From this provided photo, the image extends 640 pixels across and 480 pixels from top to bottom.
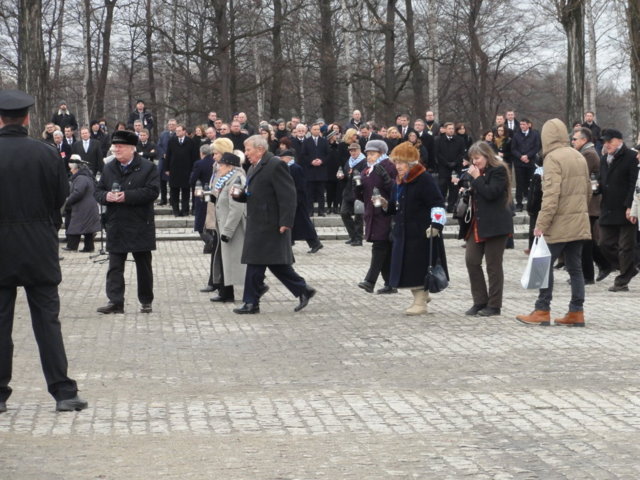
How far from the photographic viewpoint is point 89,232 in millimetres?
22359

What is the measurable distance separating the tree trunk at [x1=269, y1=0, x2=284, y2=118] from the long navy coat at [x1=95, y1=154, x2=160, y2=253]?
3158cm

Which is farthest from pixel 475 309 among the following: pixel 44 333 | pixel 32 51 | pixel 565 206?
pixel 32 51

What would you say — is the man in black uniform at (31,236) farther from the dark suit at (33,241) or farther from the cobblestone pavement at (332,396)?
the cobblestone pavement at (332,396)

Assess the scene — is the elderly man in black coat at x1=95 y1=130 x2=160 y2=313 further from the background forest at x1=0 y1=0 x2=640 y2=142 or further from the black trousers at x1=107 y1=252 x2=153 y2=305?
the background forest at x1=0 y1=0 x2=640 y2=142

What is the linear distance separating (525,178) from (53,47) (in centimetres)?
2925

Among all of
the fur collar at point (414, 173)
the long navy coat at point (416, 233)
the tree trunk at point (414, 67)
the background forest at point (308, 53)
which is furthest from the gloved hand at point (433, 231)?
the tree trunk at point (414, 67)

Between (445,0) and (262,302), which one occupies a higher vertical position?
(445,0)

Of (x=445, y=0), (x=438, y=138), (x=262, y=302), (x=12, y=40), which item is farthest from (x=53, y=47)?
(x=262, y=302)

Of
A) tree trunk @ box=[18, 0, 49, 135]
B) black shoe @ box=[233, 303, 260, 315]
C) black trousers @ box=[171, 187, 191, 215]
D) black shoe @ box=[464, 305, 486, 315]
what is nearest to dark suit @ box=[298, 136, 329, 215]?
black trousers @ box=[171, 187, 191, 215]

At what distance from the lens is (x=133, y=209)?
13.3 m

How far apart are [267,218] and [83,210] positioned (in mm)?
9485

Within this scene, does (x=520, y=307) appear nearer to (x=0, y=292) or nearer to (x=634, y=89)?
(x=0, y=292)

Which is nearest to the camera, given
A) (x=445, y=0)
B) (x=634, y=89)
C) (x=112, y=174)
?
(x=112, y=174)

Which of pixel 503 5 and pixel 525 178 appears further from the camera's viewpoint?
pixel 503 5
